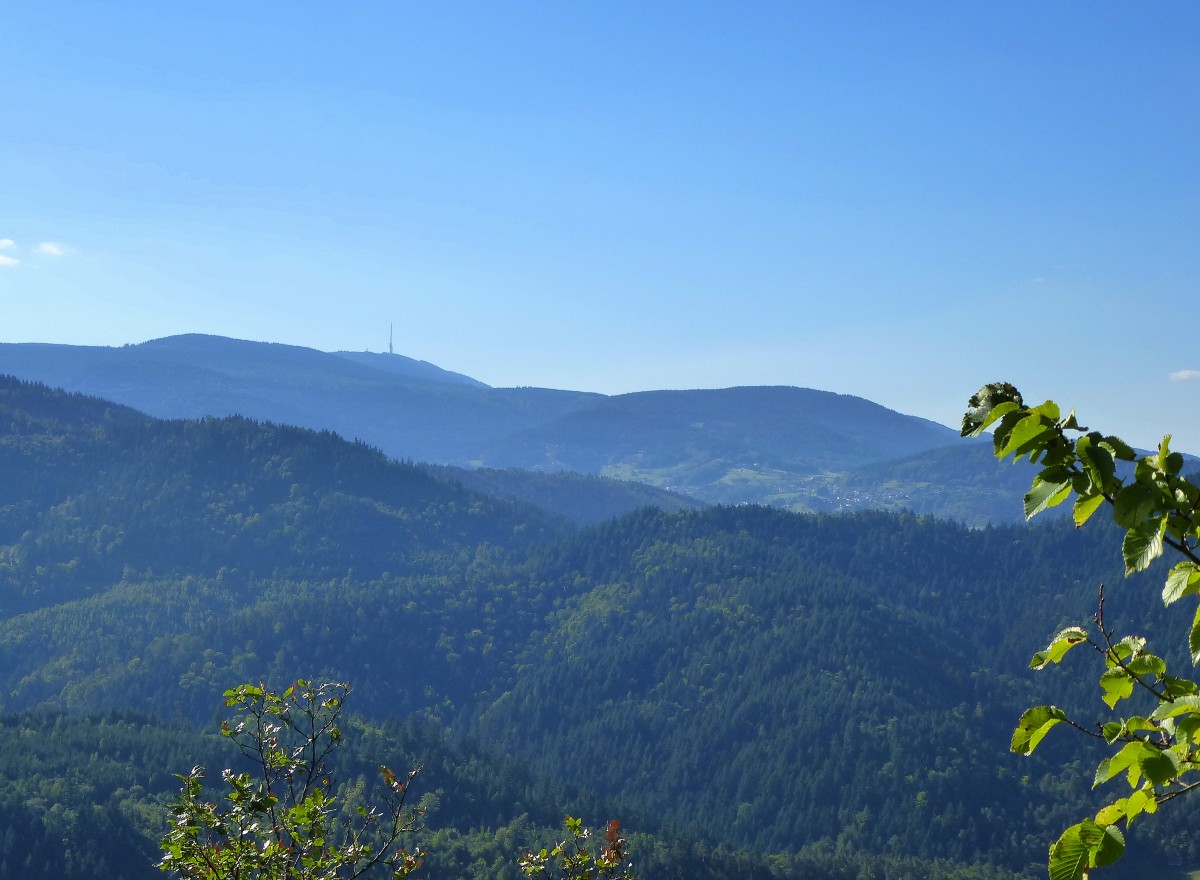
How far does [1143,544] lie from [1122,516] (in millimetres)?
211

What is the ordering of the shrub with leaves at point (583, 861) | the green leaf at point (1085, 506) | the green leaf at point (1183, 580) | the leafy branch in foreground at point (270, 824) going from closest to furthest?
the green leaf at point (1085, 506), the green leaf at point (1183, 580), the leafy branch in foreground at point (270, 824), the shrub with leaves at point (583, 861)

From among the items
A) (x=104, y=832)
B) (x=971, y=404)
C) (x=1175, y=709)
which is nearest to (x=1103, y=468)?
(x=971, y=404)

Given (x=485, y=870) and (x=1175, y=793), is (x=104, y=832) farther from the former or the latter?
(x=1175, y=793)

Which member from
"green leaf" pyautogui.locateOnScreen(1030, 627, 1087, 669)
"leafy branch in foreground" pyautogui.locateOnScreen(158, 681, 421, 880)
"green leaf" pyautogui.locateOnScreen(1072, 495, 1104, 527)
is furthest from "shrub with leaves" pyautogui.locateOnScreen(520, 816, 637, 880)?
"green leaf" pyautogui.locateOnScreen(1072, 495, 1104, 527)

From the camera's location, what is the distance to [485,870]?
199 meters

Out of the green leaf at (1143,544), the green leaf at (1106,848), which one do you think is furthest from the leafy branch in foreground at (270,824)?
the green leaf at (1143,544)

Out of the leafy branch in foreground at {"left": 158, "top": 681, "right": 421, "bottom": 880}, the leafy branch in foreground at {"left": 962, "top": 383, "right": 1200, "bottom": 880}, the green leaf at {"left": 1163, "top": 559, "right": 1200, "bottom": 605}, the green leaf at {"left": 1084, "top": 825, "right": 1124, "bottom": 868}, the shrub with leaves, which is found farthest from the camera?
the shrub with leaves

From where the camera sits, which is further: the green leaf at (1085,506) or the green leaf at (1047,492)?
the green leaf at (1085,506)

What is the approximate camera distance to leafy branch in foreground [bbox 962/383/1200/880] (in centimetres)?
636

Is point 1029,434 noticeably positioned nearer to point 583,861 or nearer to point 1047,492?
point 1047,492

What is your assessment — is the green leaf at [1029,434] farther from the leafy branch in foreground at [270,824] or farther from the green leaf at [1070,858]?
the leafy branch in foreground at [270,824]

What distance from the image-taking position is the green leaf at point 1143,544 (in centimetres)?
650

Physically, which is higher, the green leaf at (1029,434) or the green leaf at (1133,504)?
the green leaf at (1029,434)

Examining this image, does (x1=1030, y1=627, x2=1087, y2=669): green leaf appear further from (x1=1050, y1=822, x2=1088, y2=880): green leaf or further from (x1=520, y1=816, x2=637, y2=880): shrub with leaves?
(x1=520, y1=816, x2=637, y2=880): shrub with leaves
